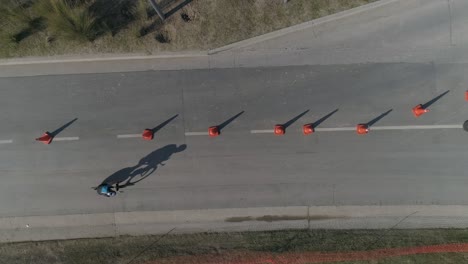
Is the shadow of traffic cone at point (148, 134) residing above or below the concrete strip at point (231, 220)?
above

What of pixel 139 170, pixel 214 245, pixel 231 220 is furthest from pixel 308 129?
pixel 139 170

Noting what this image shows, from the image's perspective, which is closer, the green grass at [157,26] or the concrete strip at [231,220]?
the green grass at [157,26]

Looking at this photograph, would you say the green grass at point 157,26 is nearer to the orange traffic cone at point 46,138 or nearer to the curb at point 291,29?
the curb at point 291,29

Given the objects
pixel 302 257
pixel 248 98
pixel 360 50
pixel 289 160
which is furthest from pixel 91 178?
pixel 360 50

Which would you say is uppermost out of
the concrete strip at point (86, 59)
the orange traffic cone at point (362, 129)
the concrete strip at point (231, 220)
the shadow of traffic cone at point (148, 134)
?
the concrete strip at point (86, 59)

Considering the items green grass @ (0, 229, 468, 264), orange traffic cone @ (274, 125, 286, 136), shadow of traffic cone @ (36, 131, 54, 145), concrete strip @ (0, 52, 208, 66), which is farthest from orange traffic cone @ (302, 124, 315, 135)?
shadow of traffic cone @ (36, 131, 54, 145)

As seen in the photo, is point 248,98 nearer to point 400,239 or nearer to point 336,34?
point 336,34

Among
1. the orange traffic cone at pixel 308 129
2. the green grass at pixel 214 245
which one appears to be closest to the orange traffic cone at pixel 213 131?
the orange traffic cone at pixel 308 129
